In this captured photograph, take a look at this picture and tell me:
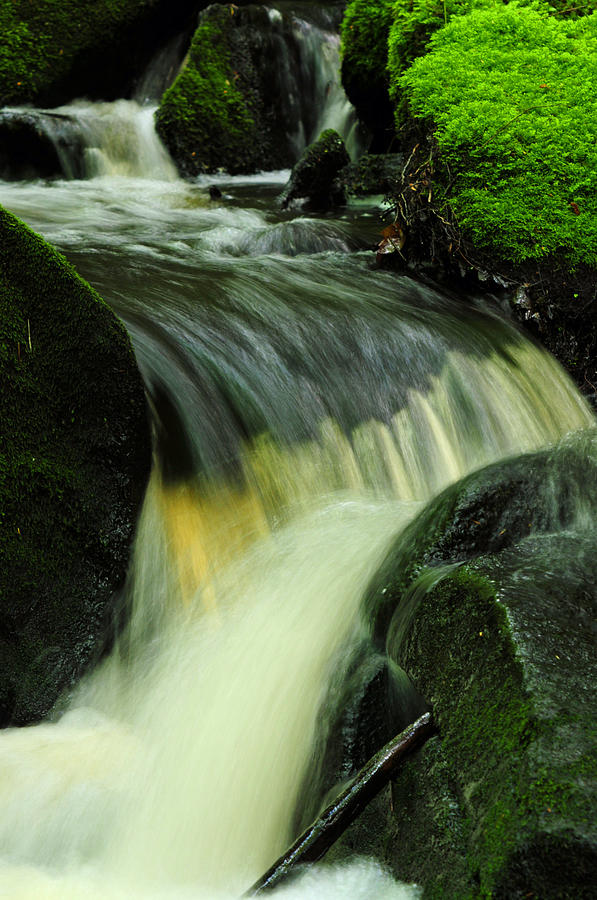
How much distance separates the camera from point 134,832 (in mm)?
2363

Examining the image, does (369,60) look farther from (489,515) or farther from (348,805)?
(348,805)

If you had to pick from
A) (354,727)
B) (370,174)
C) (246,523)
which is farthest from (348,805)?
(370,174)

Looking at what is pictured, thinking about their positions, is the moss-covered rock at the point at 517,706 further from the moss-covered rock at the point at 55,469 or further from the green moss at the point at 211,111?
the green moss at the point at 211,111

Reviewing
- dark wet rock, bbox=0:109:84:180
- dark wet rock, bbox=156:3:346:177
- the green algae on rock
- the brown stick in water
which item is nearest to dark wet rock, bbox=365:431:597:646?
the brown stick in water

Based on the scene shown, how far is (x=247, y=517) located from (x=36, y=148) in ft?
21.2

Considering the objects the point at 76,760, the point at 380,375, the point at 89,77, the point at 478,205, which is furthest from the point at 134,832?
the point at 89,77

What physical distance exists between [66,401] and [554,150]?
387 centimetres

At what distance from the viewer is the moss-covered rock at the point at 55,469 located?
8.97 ft

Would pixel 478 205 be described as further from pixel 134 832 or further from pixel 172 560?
pixel 134 832

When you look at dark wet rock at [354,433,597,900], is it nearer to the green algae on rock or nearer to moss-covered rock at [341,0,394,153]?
moss-covered rock at [341,0,394,153]

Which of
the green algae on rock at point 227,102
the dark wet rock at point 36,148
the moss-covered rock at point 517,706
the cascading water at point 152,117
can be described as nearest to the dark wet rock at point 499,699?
the moss-covered rock at point 517,706

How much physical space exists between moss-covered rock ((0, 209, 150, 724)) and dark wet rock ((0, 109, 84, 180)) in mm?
5972

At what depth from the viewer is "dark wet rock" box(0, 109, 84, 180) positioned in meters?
8.08

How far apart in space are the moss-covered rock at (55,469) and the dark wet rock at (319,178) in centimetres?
501
